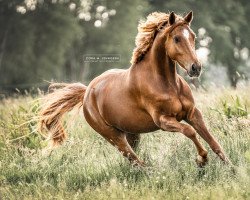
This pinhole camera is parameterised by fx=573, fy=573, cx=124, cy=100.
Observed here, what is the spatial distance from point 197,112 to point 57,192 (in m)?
1.66

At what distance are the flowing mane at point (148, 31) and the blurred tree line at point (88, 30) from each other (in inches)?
1023

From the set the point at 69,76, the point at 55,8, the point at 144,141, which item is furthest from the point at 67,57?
the point at 144,141

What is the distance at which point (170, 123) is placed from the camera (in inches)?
218

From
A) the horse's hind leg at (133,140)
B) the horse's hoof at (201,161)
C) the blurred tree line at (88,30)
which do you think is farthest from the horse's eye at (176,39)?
the blurred tree line at (88,30)

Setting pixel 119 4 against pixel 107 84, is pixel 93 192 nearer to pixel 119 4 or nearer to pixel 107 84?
pixel 107 84

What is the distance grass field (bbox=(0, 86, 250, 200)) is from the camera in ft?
17.2

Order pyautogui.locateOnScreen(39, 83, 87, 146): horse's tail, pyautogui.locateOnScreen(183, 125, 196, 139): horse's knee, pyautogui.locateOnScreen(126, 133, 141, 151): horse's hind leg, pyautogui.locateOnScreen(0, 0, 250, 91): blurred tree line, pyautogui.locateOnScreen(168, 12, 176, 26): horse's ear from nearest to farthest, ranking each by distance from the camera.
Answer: pyautogui.locateOnScreen(183, 125, 196, 139): horse's knee < pyautogui.locateOnScreen(168, 12, 176, 26): horse's ear < pyautogui.locateOnScreen(126, 133, 141, 151): horse's hind leg < pyautogui.locateOnScreen(39, 83, 87, 146): horse's tail < pyautogui.locateOnScreen(0, 0, 250, 91): blurred tree line

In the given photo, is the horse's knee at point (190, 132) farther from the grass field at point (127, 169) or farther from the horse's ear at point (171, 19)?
the horse's ear at point (171, 19)

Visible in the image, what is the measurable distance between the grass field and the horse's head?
38.8 inches

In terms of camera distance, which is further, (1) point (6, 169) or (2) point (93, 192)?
(1) point (6, 169)

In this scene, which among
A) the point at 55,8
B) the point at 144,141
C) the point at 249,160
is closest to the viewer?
the point at 249,160

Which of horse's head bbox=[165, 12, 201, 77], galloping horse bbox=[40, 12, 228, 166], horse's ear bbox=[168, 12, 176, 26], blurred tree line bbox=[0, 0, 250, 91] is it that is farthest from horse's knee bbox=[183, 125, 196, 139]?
blurred tree line bbox=[0, 0, 250, 91]

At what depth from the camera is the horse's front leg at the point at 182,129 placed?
5375mm

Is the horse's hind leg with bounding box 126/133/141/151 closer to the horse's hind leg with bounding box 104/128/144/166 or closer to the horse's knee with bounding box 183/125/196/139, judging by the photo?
the horse's hind leg with bounding box 104/128/144/166
